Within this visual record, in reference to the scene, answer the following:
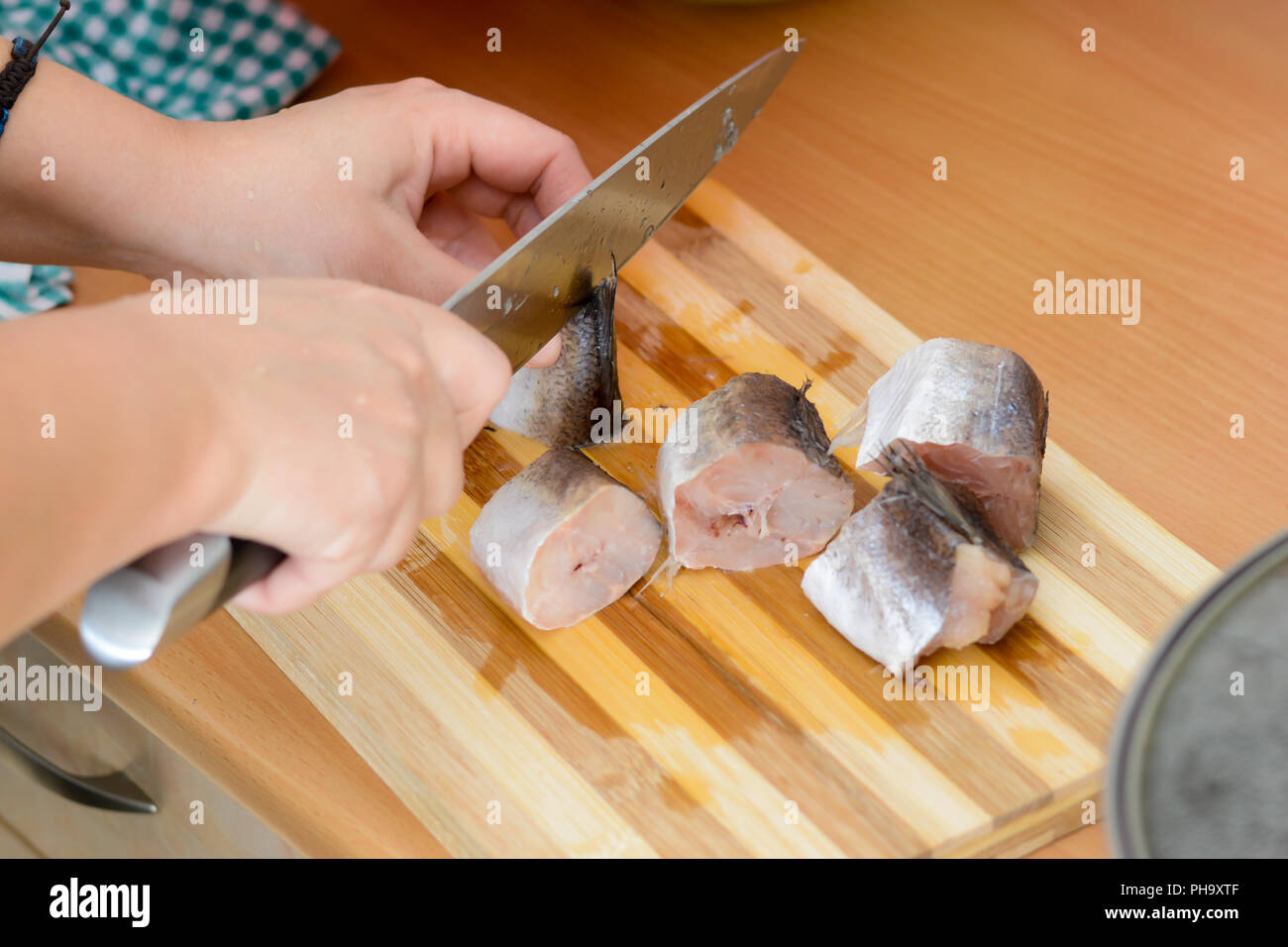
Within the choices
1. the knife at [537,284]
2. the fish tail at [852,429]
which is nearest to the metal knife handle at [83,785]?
the knife at [537,284]

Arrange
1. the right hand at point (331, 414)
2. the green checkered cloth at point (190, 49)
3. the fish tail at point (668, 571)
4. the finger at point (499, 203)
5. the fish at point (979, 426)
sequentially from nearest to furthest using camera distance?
the right hand at point (331, 414), the fish at point (979, 426), the fish tail at point (668, 571), the finger at point (499, 203), the green checkered cloth at point (190, 49)

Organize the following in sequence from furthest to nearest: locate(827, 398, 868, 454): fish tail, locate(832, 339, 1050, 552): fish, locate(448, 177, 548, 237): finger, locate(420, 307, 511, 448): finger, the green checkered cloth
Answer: the green checkered cloth → locate(448, 177, 548, 237): finger → locate(827, 398, 868, 454): fish tail → locate(832, 339, 1050, 552): fish → locate(420, 307, 511, 448): finger

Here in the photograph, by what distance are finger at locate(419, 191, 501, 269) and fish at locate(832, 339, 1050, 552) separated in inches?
30.0

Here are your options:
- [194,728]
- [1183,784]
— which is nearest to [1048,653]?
[1183,784]

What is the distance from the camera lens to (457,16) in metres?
2.61

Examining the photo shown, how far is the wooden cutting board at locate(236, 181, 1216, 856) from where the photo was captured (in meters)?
1.42

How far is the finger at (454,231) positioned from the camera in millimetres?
1939

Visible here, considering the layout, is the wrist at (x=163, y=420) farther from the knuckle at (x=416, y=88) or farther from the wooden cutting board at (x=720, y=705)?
the knuckle at (x=416, y=88)

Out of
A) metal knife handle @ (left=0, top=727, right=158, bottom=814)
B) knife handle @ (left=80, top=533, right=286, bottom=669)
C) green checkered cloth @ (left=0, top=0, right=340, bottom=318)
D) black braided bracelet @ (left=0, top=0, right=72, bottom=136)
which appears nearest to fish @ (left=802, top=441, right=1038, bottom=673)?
knife handle @ (left=80, top=533, right=286, bottom=669)

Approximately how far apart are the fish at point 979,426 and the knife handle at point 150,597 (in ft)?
3.03

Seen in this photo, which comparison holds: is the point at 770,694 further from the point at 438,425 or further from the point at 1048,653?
the point at 438,425

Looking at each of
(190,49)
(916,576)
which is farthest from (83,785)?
(190,49)

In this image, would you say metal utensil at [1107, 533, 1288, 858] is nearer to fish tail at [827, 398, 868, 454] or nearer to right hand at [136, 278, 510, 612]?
right hand at [136, 278, 510, 612]

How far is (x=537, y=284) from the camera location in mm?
1576
